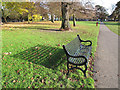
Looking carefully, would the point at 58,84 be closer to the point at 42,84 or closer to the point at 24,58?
the point at 42,84

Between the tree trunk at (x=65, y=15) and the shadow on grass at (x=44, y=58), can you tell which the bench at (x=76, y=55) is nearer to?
the shadow on grass at (x=44, y=58)

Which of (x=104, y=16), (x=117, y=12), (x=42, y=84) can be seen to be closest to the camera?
(x=42, y=84)

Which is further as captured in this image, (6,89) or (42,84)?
(42,84)

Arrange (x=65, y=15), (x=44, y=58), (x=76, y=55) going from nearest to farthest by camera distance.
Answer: (x=76, y=55)
(x=44, y=58)
(x=65, y=15)

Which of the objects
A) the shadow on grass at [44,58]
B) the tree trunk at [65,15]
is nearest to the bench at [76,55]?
the shadow on grass at [44,58]

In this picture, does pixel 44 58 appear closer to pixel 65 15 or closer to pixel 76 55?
pixel 76 55

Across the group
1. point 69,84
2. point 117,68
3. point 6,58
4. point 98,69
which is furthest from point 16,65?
point 117,68

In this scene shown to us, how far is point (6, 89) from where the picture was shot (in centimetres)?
273

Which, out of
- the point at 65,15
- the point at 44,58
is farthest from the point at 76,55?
the point at 65,15

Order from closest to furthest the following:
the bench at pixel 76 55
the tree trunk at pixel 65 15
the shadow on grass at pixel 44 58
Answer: the bench at pixel 76 55
the shadow on grass at pixel 44 58
the tree trunk at pixel 65 15

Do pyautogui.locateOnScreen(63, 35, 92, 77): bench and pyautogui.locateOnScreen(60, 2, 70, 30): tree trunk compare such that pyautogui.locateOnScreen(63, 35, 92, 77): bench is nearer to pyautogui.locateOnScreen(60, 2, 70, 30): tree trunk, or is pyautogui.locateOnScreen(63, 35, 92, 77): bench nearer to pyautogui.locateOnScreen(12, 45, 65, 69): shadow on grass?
pyautogui.locateOnScreen(12, 45, 65, 69): shadow on grass

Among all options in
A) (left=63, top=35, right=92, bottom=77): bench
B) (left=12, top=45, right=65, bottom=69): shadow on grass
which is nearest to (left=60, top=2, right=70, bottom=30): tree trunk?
(left=12, top=45, right=65, bottom=69): shadow on grass

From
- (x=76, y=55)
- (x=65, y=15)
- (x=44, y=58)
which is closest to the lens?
(x=76, y=55)

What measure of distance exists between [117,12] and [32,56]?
70.0 m
